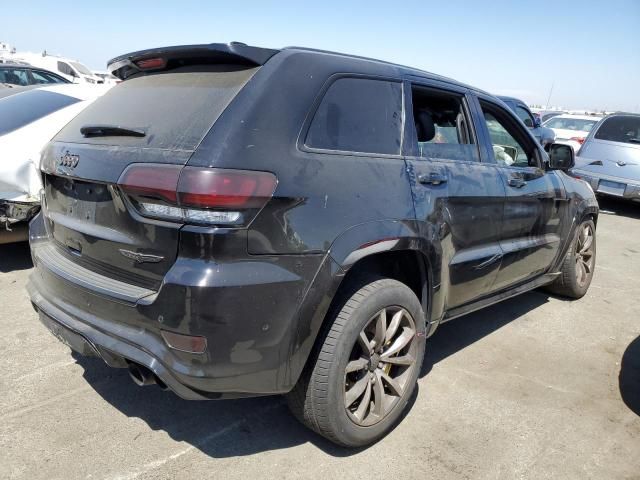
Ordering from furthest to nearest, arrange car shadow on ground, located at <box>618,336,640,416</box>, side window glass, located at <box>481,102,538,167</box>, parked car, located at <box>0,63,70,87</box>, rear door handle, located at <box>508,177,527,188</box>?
parked car, located at <box>0,63,70,87</box> < side window glass, located at <box>481,102,538,167</box> < rear door handle, located at <box>508,177,527,188</box> < car shadow on ground, located at <box>618,336,640,416</box>

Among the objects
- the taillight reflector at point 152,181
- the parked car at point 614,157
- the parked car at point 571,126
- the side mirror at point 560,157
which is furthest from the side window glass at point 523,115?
the taillight reflector at point 152,181

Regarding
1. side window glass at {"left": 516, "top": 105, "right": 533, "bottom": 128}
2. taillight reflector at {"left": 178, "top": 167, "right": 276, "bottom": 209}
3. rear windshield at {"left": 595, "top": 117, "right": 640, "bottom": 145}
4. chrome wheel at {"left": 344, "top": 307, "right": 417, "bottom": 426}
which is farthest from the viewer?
side window glass at {"left": 516, "top": 105, "right": 533, "bottom": 128}

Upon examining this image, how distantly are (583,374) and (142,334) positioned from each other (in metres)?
2.94

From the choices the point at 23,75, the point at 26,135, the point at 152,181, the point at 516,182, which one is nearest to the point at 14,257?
the point at 26,135

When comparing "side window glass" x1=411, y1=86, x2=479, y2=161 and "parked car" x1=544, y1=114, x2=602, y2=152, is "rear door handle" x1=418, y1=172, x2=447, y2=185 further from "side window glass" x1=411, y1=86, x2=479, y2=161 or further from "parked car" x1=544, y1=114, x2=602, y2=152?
"parked car" x1=544, y1=114, x2=602, y2=152

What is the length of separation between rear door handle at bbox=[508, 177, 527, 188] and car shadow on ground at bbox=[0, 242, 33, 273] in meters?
4.17

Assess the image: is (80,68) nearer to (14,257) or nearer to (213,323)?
(14,257)

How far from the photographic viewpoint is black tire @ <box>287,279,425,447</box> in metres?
2.39

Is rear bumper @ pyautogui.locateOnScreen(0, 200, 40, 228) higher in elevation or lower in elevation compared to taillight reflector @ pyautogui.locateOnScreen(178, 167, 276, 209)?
lower

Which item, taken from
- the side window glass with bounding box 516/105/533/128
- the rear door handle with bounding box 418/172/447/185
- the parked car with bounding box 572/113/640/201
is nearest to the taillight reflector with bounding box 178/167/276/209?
the rear door handle with bounding box 418/172/447/185

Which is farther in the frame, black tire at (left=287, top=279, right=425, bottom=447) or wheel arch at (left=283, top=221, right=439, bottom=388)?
black tire at (left=287, top=279, right=425, bottom=447)

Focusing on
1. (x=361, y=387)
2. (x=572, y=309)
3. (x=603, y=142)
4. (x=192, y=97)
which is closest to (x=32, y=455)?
(x=361, y=387)

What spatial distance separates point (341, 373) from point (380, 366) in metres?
0.38

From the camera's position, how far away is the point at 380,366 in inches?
108
